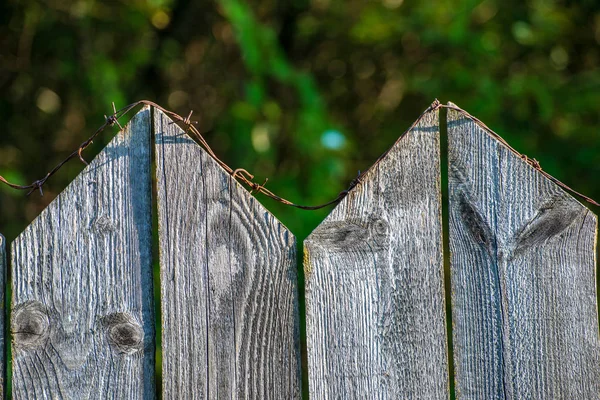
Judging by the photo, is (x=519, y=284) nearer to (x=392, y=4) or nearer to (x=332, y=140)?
(x=332, y=140)

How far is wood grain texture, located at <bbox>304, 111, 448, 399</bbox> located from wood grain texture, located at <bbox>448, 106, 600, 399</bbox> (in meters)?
0.07

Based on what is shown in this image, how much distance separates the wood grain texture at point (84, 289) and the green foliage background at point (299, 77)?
982mm

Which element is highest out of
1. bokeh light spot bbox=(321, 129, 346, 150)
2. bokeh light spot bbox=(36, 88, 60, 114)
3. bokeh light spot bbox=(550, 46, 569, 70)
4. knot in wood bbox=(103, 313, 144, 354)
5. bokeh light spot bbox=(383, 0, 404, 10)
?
bokeh light spot bbox=(383, 0, 404, 10)

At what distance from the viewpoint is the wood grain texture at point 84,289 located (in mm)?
1192

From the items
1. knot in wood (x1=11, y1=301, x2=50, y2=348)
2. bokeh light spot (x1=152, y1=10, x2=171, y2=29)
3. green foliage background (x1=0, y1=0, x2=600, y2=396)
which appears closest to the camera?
knot in wood (x1=11, y1=301, x2=50, y2=348)

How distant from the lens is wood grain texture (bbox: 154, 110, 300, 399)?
119 cm

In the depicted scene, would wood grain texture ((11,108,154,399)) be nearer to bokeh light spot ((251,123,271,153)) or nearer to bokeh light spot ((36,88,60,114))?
bokeh light spot ((251,123,271,153))

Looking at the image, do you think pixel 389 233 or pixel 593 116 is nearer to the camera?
pixel 389 233

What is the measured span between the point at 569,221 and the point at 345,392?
588 mm

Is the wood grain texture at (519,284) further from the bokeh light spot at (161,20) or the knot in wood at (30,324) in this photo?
the bokeh light spot at (161,20)

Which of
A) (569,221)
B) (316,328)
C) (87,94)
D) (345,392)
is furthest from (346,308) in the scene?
(87,94)

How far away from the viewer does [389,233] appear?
1.20m

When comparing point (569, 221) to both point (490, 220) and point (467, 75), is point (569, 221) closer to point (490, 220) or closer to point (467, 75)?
point (490, 220)

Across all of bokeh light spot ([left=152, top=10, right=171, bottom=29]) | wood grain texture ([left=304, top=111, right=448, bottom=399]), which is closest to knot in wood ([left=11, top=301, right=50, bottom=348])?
wood grain texture ([left=304, top=111, right=448, bottom=399])
